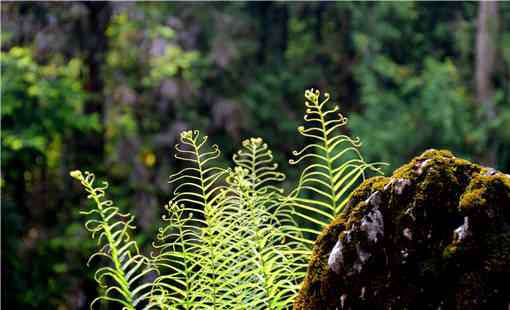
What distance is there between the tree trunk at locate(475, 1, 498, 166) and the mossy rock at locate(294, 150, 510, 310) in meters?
11.4

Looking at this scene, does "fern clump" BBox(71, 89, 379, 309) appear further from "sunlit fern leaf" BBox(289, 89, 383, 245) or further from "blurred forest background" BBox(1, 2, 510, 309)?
"blurred forest background" BBox(1, 2, 510, 309)

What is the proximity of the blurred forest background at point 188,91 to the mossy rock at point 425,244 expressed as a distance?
20.0 feet

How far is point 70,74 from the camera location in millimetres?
9633

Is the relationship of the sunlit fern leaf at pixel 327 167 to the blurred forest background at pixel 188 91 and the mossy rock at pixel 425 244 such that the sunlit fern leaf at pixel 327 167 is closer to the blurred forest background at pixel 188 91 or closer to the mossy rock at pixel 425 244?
the mossy rock at pixel 425 244

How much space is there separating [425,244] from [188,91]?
8666 millimetres

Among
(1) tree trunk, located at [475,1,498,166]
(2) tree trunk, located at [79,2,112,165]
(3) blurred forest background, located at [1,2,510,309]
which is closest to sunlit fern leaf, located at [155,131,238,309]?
(3) blurred forest background, located at [1,2,510,309]

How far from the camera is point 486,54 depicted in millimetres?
13391

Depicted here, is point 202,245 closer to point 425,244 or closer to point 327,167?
point 327,167

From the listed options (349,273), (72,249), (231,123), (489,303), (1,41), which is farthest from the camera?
(231,123)

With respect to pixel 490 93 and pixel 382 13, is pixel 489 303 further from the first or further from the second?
pixel 382 13

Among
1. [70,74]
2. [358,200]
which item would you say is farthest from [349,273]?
[70,74]

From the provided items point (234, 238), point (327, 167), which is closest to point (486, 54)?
point (327, 167)

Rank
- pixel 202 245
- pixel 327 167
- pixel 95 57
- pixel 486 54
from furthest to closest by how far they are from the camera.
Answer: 1. pixel 486 54
2. pixel 95 57
3. pixel 327 167
4. pixel 202 245

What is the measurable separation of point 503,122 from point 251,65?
4.40 m
